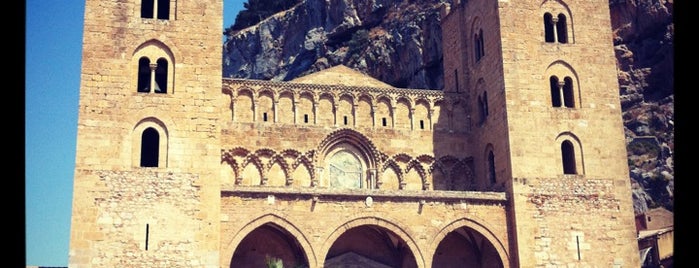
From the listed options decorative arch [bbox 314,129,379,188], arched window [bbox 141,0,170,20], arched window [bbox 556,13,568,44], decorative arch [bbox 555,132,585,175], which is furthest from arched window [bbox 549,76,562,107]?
arched window [bbox 141,0,170,20]

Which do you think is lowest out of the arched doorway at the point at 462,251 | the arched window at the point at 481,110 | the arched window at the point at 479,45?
the arched doorway at the point at 462,251

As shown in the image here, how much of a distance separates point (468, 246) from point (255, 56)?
48846 millimetres

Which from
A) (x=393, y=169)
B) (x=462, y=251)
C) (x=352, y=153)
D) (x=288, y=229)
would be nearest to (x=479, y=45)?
(x=393, y=169)

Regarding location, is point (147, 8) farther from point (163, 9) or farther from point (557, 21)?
point (557, 21)

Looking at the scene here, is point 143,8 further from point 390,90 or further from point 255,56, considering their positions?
point 255,56

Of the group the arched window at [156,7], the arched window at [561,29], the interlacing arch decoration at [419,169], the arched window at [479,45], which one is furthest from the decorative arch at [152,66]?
the arched window at [561,29]

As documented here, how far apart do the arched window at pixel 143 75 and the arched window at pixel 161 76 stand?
1.00 feet

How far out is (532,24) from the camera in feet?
95.6

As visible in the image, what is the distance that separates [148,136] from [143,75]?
2279 mm

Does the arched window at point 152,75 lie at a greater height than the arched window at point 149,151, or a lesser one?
greater

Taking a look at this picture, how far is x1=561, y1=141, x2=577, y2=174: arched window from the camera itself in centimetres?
2812

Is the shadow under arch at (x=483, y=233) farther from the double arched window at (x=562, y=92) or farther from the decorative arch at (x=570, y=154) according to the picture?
the double arched window at (x=562, y=92)

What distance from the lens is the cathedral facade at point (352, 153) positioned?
23.8 m
